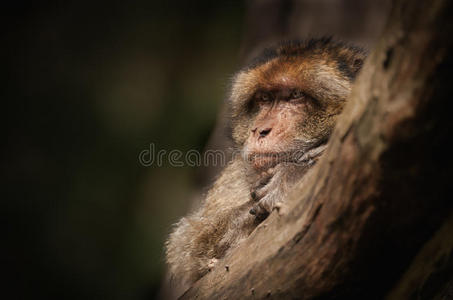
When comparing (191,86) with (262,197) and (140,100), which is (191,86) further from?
(262,197)

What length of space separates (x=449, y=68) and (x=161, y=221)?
5.37 meters

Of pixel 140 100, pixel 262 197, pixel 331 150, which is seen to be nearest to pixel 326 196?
pixel 331 150

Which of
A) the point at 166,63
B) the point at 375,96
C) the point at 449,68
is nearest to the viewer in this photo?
the point at 449,68

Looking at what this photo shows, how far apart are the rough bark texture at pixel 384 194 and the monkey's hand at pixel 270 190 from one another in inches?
14.0

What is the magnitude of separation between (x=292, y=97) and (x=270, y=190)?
839mm

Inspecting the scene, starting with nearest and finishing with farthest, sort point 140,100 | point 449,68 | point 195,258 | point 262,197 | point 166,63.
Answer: point 449,68
point 262,197
point 195,258
point 140,100
point 166,63

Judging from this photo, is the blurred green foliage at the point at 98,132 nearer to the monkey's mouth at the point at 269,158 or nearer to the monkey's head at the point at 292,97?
the monkey's head at the point at 292,97

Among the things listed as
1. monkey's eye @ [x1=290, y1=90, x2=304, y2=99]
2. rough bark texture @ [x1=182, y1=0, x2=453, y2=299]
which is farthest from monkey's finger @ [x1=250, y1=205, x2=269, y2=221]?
monkey's eye @ [x1=290, y1=90, x2=304, y2=99]

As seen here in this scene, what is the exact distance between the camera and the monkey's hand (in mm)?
2443

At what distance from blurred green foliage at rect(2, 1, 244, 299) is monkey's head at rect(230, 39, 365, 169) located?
1.88 m

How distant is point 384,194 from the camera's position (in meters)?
1.45

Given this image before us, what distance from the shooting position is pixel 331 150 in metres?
1.58

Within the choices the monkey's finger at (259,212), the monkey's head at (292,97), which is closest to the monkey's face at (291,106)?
the monkey's head at (292,97)

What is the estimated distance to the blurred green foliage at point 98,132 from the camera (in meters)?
4.68
